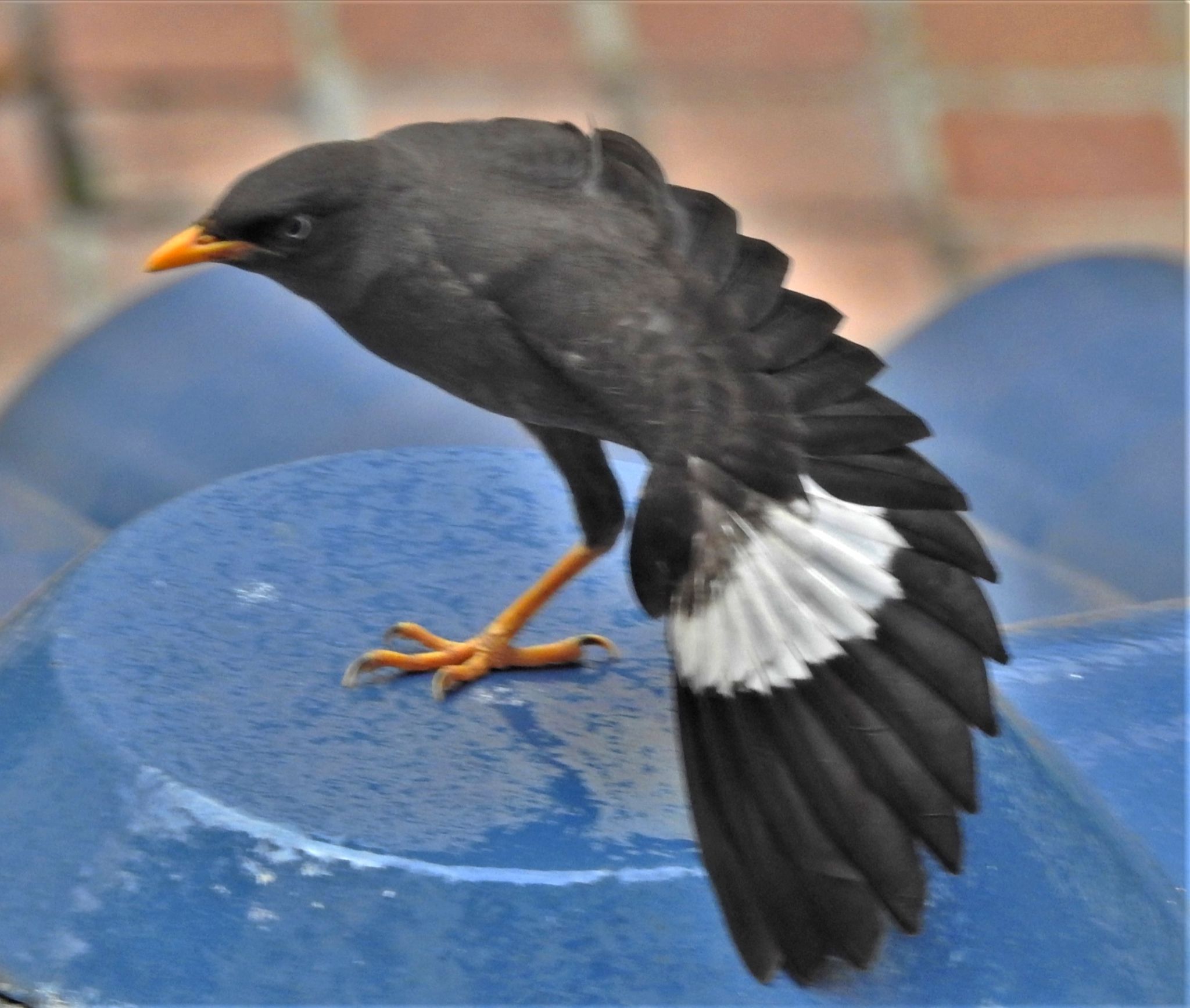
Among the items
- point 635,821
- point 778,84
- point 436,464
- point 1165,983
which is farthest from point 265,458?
point 778,84

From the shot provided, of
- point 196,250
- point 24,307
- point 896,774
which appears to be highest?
point 196,250

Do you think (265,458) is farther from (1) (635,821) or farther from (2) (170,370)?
(1) (635,821)

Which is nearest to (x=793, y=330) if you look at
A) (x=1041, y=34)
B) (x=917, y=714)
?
(x=917, y=714)

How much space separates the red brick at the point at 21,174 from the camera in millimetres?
2457

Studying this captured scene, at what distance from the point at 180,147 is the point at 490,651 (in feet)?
5.61

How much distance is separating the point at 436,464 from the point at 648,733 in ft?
1.02

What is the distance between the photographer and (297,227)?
84 cm

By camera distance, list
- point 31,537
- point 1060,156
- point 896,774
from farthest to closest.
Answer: point 1060,156
point 31,537
point 896,774

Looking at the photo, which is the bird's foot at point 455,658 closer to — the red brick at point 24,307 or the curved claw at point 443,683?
the curved claw at point 443,683

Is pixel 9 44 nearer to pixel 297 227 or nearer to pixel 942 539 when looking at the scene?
pixel 297 227

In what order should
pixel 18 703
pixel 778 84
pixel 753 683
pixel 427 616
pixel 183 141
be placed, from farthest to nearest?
pixel 778 84 → pixel 183 141 → pixel 427 616 → pixel 18 703 → pixel 753 683

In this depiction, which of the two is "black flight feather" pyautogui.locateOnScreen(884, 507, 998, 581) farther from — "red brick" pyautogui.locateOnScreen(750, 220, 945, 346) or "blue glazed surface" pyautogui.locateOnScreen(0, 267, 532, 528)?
"red brick" pyautogui.locateOnScreen(750, 220, 945, 346)

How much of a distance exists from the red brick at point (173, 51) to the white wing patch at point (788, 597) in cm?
190

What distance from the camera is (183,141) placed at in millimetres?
2488
